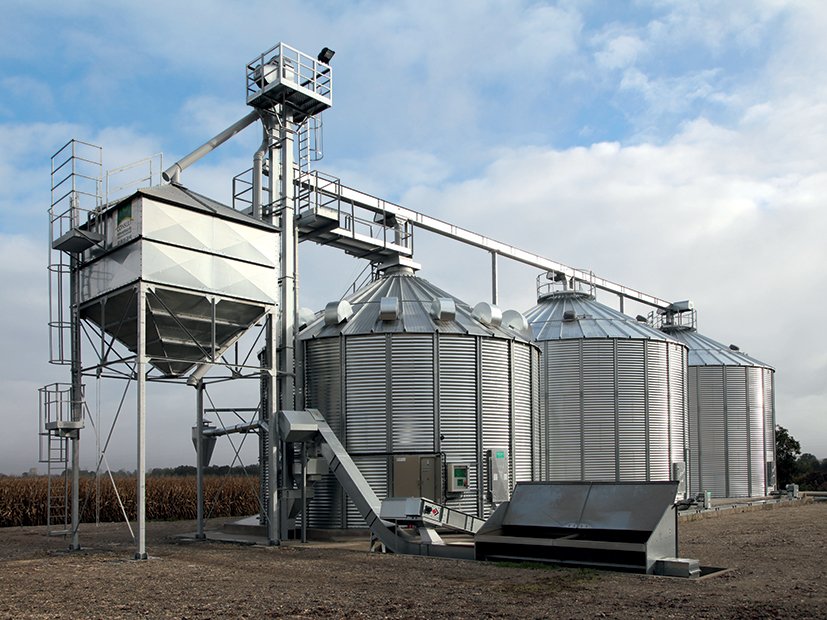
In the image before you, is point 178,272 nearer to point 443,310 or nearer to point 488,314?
point 443,310

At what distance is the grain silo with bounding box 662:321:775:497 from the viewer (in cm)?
4934

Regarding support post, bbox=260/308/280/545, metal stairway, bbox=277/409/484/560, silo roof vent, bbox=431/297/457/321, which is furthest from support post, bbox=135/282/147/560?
silo roof vent, bbox=431/297/457/321

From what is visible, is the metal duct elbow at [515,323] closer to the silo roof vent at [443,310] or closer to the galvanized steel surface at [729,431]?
the silo roof vent at [443,310]

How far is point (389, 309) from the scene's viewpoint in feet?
94.5

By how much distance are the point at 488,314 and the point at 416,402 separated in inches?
171

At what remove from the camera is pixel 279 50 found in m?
29.4

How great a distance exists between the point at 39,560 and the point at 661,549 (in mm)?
15120

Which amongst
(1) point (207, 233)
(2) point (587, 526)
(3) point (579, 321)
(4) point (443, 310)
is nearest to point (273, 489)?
(4) point (443, 310)

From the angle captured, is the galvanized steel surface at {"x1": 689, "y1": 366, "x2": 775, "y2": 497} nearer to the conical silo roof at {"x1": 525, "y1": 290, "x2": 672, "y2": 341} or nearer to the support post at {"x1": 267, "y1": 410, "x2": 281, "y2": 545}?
the conical silo roof at {"x1": 525, "y1": 290, "x2": 672, "y2": 341}

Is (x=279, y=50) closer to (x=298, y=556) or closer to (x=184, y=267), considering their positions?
(x=184, y=267)

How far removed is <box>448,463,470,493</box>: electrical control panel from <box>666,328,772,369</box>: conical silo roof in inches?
1047

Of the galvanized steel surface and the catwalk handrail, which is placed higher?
the catwalk handrail

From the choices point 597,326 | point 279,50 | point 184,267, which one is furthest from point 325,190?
point 597,326

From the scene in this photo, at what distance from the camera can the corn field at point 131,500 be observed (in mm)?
43031
